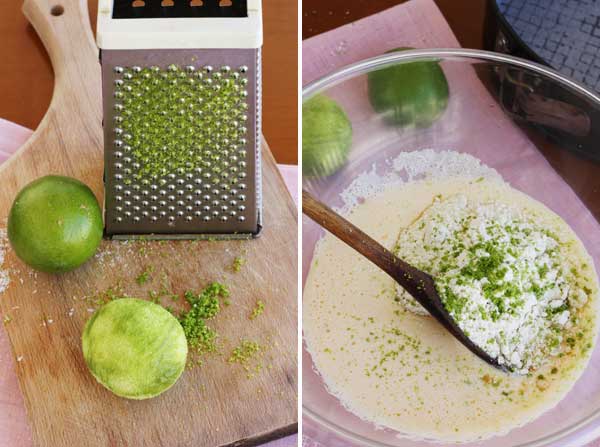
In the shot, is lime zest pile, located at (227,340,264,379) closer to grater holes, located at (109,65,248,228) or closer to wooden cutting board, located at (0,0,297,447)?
wooden cutting board, located at (0,0,297,447)

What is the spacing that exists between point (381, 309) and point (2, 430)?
13.8 inches

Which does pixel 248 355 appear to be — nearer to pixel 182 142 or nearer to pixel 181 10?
pixel 182 142

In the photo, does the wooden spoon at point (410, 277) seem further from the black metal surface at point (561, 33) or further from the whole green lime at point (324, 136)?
the black metal surface at point (561, 33)

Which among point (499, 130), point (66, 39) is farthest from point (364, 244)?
point (66, 39)

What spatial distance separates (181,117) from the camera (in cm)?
72

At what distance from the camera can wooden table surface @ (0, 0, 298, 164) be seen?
0.89m

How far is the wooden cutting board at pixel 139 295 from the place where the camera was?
693 millimetres

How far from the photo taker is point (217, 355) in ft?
2.39

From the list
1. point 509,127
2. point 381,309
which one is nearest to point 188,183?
point 381,309

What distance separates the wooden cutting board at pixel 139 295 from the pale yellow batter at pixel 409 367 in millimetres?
40

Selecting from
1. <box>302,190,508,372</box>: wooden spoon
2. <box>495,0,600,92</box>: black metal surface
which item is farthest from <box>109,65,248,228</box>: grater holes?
<box>495,0,600,92</box>: black metal surface

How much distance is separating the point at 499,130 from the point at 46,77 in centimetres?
50

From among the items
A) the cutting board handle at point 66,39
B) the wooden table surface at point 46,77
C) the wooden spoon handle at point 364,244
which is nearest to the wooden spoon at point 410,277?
the wooden spoon handle at point 364,244

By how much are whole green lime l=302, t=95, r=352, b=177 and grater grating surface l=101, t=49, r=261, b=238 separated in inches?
2.7
